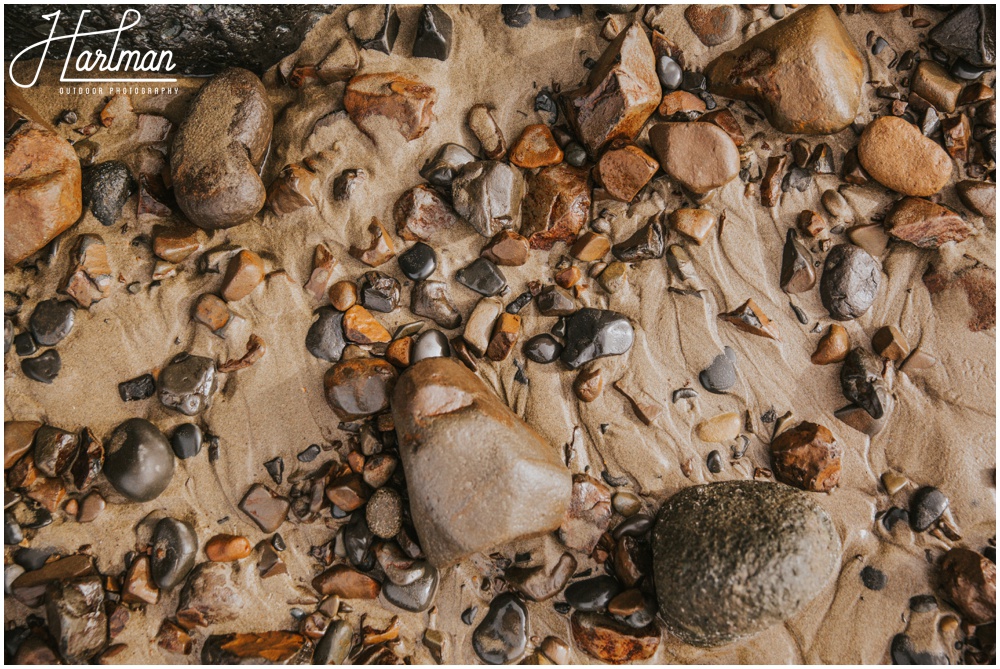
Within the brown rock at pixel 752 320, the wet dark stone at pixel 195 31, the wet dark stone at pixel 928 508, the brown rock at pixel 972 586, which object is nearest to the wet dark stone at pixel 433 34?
the wet dark stone at pixel 195 31

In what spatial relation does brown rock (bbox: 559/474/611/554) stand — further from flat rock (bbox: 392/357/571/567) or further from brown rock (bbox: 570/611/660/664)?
brown rock (bbox: 570/611/660/664)

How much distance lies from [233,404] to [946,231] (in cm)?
336

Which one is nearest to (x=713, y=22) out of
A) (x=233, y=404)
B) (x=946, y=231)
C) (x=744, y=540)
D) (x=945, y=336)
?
(x=946, y=231)

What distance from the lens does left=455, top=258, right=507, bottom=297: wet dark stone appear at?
8.79 ft

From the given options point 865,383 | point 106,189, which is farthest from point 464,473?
point 106,189

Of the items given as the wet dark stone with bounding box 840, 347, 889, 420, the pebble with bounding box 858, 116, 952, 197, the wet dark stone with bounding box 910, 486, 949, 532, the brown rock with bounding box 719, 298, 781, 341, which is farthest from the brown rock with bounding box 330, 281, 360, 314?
the wet dark stone with bounding box 910, 486, 949, 532

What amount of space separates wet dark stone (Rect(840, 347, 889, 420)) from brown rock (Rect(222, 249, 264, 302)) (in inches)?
109

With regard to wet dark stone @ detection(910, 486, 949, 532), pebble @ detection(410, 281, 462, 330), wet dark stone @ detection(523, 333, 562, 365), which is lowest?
wet dark stone @ detection(910, 486, 949, 532)

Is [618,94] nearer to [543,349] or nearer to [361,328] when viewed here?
[543,349]

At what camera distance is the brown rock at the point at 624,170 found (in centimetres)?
263

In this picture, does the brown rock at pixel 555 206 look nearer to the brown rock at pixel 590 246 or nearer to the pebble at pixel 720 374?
the brown rock at pixel 590 246

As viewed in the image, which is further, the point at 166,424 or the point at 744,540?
the point at 166,424

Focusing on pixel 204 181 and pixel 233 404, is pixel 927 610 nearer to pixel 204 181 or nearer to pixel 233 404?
pixel 233 404

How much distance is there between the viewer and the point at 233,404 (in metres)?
2.64
